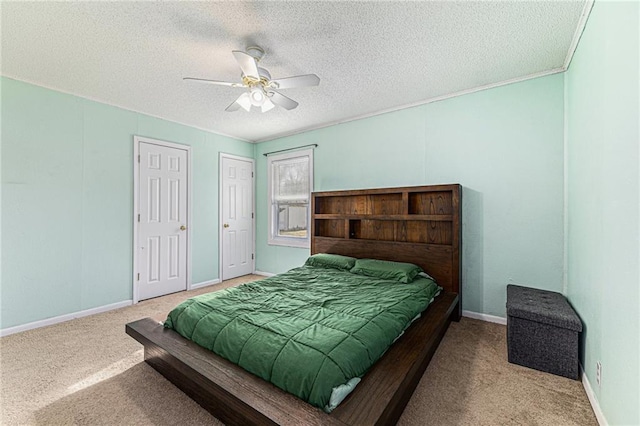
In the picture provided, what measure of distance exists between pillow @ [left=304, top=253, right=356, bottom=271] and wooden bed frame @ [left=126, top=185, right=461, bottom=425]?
0.31 m

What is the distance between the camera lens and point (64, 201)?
3.19 meters

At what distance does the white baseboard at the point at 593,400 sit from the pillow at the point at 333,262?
2158mm

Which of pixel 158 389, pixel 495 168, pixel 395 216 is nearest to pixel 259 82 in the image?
pixel 395 216

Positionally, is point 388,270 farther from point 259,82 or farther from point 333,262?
point 259,82

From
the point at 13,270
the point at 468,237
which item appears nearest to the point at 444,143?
the point at 468,237

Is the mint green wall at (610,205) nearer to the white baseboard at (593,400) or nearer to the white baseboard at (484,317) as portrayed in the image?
the white baseboard at (593,400)

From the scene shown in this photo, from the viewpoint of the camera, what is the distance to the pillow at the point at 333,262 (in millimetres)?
3436

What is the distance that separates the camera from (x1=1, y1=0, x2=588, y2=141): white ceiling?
1.92 m

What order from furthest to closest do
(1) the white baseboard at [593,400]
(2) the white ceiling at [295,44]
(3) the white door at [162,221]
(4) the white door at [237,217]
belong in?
(4) the white door at [237,217], (3) the white door at [162,221], (2) the white ceiling at [295,44], (1) the white baseboard at [593,400]

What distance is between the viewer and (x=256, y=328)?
1728 mm

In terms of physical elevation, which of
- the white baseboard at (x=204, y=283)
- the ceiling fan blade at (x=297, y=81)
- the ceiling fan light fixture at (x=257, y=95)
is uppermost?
the ceiling fan blade at (x=297, y=81)

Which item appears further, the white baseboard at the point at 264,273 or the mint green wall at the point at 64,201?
the white baseboard at the point at 264,273

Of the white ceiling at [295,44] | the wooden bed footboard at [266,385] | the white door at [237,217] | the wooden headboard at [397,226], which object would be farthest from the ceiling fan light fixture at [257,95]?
the white door at [237,217]

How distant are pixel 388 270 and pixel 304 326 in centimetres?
156
